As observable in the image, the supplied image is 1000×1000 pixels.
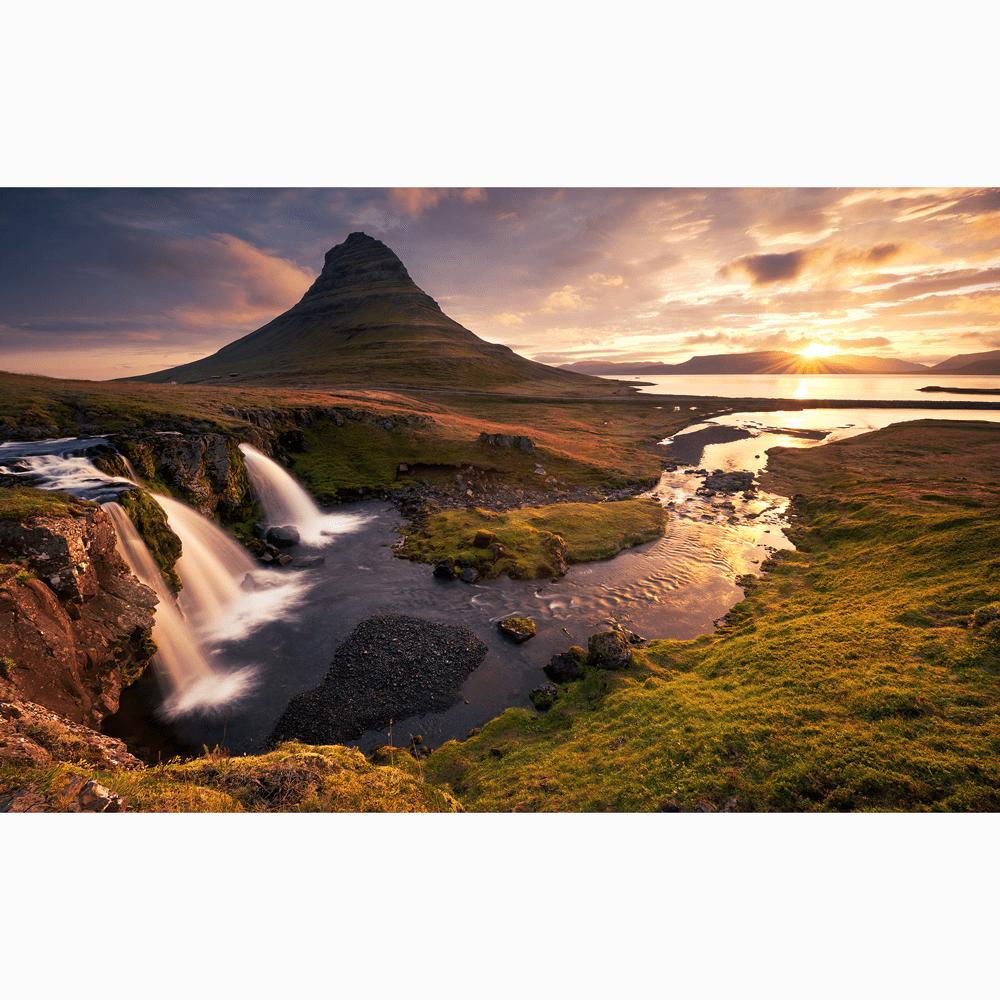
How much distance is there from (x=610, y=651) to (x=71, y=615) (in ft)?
59.1

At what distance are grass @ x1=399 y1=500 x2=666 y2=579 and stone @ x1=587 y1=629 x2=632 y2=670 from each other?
305 inches

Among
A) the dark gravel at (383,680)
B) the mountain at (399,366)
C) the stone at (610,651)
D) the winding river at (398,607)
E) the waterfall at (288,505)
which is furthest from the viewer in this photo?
the mountain at (399,366)

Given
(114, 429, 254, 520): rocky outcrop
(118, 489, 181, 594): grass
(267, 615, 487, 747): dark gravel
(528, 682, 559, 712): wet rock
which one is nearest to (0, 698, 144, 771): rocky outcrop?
(267, 615, 487, 747): dark gravel

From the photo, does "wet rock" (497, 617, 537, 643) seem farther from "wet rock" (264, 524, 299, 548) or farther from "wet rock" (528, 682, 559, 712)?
"wet rock" (264, 524, 299, 548)

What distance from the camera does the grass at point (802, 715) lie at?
26.1 ft

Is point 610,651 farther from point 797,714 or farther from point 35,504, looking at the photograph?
point 35,504

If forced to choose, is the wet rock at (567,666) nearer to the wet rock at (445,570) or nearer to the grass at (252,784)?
the grass at (252,784)

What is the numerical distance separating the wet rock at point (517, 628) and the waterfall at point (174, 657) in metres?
10.7


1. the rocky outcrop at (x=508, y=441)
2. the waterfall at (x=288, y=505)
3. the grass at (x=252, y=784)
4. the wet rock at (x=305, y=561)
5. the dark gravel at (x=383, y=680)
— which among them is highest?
the rocky outcrop at (x=508, y=441)

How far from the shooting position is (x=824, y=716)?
955cm

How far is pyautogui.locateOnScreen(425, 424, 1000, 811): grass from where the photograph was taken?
7.95 m

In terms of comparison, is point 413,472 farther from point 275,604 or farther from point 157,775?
point 157,775

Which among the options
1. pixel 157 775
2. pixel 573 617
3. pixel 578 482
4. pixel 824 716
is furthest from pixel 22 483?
pixel 578 482

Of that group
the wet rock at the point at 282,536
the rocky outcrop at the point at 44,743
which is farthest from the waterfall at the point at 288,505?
the rocky outcrop at the point at 44,743
